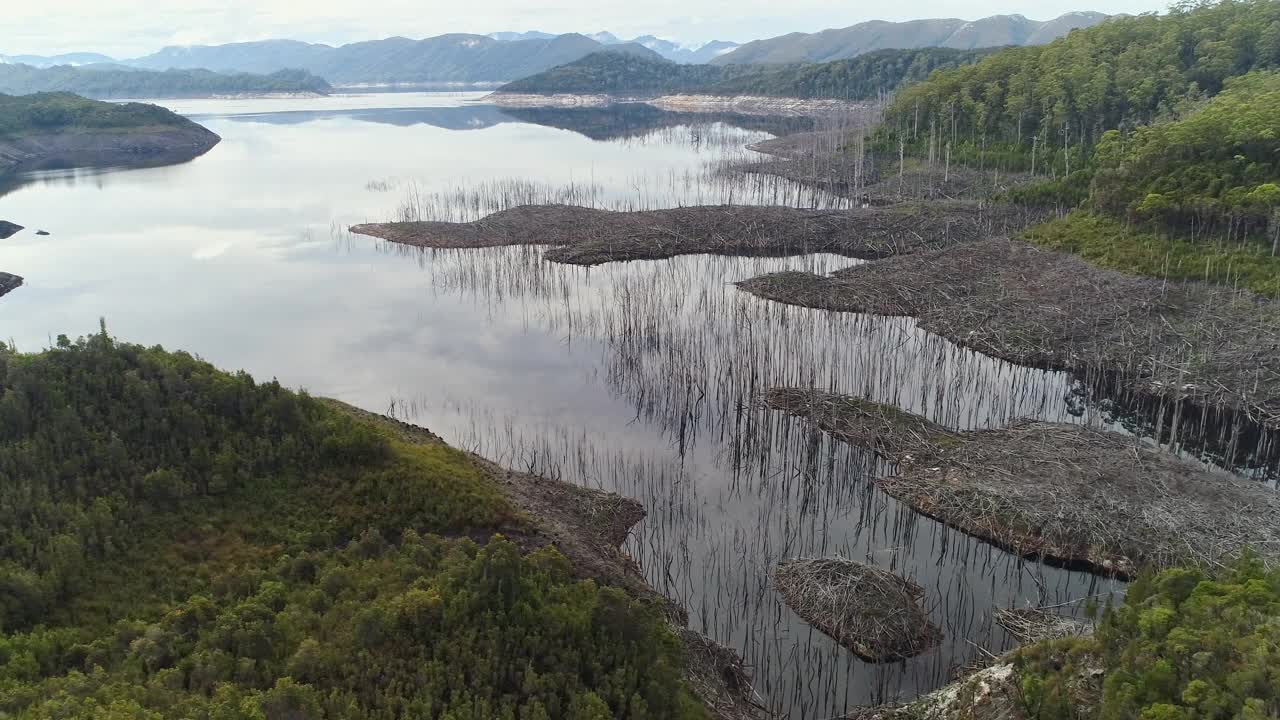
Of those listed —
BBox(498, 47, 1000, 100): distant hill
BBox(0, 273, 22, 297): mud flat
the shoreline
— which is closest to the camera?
BBox(0, 273, 22, 297): mud flat

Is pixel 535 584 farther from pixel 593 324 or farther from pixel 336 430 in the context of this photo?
pixel 593 324

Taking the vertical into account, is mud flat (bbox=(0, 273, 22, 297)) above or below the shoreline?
below

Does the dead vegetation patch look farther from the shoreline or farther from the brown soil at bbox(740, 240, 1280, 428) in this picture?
the shoreline

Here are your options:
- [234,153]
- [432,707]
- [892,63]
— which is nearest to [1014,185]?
[432,707]

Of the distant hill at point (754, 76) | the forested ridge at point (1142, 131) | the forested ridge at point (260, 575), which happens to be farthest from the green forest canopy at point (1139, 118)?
the distant hill at point (754, 76)

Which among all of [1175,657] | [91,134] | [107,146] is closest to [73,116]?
[91,134]

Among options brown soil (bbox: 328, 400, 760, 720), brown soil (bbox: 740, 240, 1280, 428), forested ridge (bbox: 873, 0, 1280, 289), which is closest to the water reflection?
brown soil (bbox: 328, 400, 760, 720)

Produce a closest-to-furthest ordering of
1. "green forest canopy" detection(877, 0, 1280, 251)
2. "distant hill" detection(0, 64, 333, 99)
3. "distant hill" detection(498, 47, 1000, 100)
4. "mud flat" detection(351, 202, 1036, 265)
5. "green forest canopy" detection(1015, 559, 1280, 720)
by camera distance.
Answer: "green forest canopy" detection(1015, 559, 1280, 720), "green forest canopy" detection(877, 0, 1280, 251), "mud flat" detection(351, 202, 1036, 265), "distant hill" detection(498, 47, 1000, 100), "distant hill" detection(0, 64, 333, 99)
